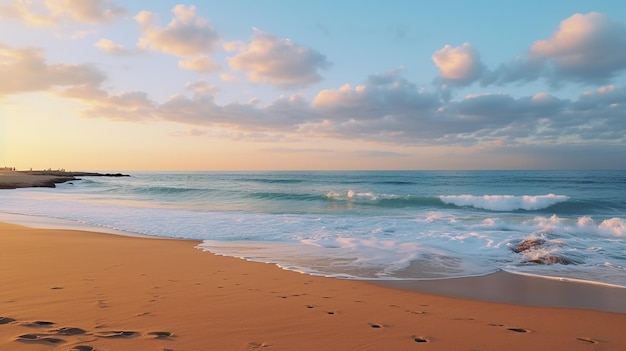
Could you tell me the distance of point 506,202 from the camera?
92.3ft

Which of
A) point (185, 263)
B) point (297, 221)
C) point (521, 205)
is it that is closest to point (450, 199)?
point (521, 205)

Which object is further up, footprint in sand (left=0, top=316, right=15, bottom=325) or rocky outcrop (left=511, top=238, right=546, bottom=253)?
footprint in sand (left=0, top=316, right=15, bottom=325)

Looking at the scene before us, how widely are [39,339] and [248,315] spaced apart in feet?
6.46

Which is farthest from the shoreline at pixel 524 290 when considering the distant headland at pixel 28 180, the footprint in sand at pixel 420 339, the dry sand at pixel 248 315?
the distant headland at pixel 28 180

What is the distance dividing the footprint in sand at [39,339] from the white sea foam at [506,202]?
26.9 meters

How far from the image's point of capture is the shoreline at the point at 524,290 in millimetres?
5582

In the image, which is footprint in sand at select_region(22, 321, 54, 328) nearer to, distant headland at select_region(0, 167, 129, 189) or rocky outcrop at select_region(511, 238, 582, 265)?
rocky outcrop at select_region(511, 238, 582, 265)

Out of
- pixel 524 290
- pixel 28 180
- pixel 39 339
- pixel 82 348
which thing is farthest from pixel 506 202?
pixel 28 180

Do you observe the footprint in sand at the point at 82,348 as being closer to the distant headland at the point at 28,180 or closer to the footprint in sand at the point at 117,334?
the footprint in sand at the point at 117,334

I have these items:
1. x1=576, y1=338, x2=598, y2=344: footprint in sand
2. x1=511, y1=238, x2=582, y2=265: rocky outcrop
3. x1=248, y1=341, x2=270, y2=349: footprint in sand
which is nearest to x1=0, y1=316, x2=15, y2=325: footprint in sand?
x1=248, y1=341, x2=270, y2=349: footprint in sand

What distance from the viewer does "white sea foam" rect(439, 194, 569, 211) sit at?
26688 mm

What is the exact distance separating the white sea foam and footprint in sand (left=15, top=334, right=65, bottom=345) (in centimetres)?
2686

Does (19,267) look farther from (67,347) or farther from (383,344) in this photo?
(383,344)

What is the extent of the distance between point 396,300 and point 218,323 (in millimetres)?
2519
